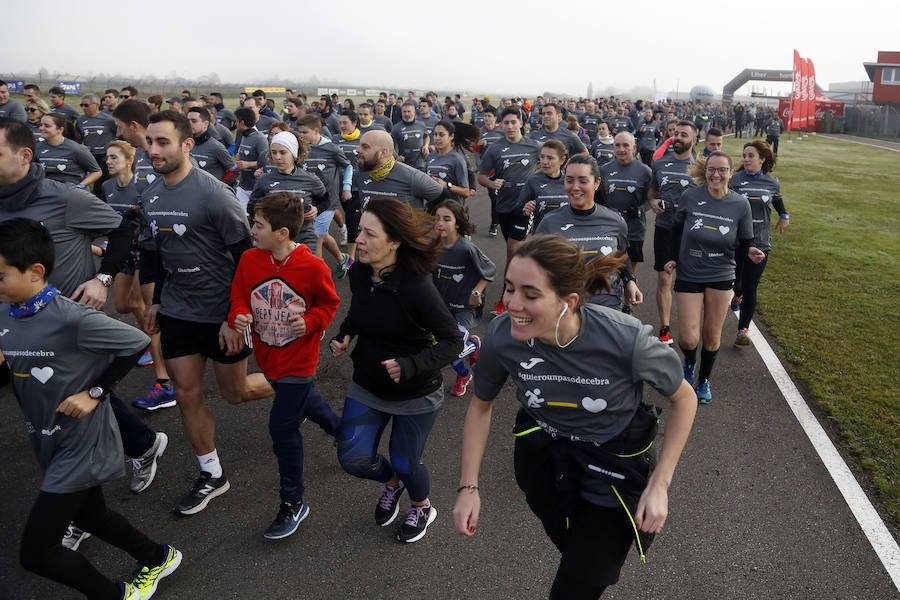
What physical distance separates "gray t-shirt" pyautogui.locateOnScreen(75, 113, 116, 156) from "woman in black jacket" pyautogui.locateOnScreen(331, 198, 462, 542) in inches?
444

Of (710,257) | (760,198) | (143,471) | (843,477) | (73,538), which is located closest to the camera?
(73,538)

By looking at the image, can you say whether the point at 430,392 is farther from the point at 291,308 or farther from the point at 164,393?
the point at 164,393

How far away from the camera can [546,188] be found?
6793mm

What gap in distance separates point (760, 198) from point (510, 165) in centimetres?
338

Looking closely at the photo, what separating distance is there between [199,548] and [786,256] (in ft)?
38.7

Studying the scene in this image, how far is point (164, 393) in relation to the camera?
5547mm

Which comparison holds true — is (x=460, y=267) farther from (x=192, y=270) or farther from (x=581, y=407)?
(x=581, y=407)

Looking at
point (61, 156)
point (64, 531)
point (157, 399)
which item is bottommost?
point (157, 399)

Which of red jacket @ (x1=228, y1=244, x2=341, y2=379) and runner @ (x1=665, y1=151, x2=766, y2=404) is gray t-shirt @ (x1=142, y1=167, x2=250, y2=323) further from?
runner @ (x1=665, y1=151, x2=766, y2=404)

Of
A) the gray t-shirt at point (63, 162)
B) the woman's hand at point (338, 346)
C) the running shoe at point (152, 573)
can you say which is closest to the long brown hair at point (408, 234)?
the woman's hand at point (338, 346)

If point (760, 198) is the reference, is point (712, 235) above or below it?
below

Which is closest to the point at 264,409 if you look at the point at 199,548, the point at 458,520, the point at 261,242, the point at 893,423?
the point at 199,548

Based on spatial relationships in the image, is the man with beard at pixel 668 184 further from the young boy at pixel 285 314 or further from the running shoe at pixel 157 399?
the running shoe at pixel 157 399

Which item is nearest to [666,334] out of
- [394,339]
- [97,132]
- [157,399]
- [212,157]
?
[394,339]
